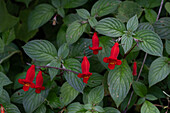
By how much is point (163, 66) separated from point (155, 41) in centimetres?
32

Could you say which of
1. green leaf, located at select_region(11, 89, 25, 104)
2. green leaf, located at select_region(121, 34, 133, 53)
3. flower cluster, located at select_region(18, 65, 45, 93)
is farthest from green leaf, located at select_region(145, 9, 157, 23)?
green leaf, located at select_region(11, 89, 25, 104)

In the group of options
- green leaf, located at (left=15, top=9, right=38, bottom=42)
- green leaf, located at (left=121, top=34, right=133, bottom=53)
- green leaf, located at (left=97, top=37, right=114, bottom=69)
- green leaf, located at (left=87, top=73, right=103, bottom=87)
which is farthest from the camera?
green leaf, located at (left=15, top=9, right=38, bottom=42)

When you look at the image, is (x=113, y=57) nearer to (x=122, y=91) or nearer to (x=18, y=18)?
(x=122, y=91)

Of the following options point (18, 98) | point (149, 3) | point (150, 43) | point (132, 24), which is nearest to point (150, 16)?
point (149, 3)

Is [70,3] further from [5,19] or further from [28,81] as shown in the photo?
[28,81]

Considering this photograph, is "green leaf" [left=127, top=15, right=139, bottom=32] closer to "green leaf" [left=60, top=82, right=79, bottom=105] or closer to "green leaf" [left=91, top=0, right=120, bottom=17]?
"green leaf" [left=91, top=0, right=120, bottom=17]

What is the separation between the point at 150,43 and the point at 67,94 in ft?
2.86

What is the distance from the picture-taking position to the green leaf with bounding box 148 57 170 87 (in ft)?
5.93

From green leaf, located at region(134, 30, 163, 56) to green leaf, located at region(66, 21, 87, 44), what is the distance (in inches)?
20.4

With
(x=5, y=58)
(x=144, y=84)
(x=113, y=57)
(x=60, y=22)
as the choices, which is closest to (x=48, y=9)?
(x=60, y=22)

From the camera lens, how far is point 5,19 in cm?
254

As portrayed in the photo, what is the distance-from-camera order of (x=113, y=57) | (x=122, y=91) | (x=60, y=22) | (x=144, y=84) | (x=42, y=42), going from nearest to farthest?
(x=113, y=57)
(x=122, y=91)
(x=42, y=42)
(x=144, y=84)
(x=60, y=22)

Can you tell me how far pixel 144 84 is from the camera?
2146 millimetres

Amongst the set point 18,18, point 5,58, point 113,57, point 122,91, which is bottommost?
point 122,91
